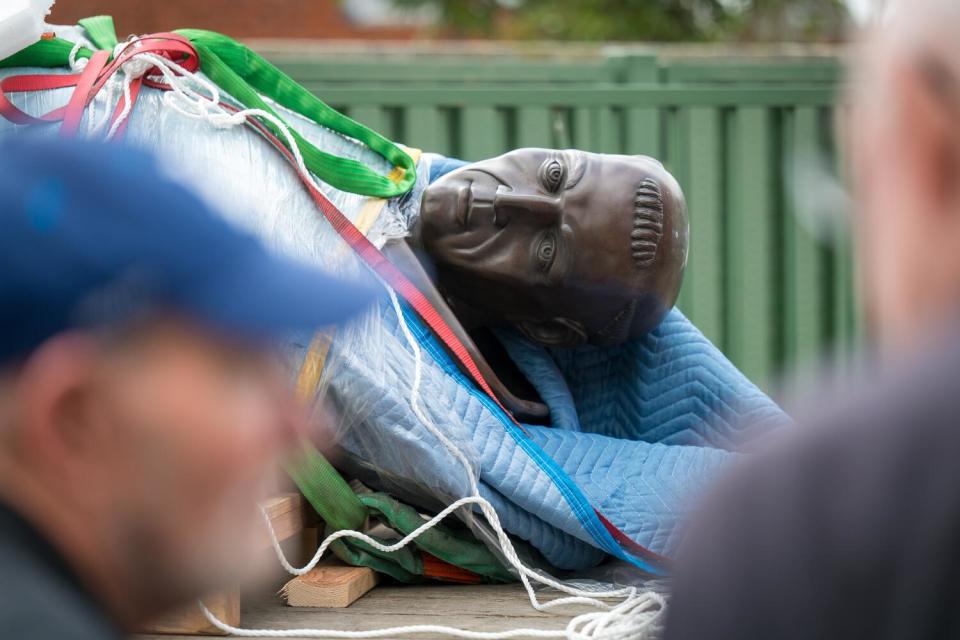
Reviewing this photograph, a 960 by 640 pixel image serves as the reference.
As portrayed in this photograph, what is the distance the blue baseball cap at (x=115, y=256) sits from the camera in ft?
2.41

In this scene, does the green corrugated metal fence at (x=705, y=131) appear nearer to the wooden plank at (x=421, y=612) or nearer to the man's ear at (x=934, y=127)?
the wooden plank at (x=421, y=612)

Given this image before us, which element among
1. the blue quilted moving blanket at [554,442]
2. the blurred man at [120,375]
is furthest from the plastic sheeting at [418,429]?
the blurred man at [120,375]

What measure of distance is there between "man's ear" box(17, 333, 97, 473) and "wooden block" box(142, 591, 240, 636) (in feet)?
3.75

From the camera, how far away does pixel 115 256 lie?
742mm

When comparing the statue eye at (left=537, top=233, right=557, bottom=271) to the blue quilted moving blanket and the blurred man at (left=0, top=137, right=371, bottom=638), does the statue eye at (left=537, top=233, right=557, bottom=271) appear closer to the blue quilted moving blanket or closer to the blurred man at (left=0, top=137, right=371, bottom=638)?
the blue quilted moving blanket

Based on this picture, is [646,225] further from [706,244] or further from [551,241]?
[706,244]

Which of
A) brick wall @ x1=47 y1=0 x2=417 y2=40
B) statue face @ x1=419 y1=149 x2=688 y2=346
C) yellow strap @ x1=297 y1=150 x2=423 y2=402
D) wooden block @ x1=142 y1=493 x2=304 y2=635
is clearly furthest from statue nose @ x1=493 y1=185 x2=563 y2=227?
brick wall @ x1=47 y1=0 x2=417 y2=40

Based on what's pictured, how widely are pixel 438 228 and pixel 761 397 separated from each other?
0.78m

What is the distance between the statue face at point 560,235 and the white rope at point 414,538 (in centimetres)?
25

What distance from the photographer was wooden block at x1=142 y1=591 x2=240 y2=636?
1867 mm

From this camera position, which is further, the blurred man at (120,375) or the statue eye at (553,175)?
the statue eye at (553,175)

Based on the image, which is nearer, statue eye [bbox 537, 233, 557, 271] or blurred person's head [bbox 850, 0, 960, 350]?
blurred person's head [bbox 850, 0, 960, 350]

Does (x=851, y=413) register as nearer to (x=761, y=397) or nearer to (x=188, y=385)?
(x=188, y=385)

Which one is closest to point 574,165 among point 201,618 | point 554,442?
point 554,442
